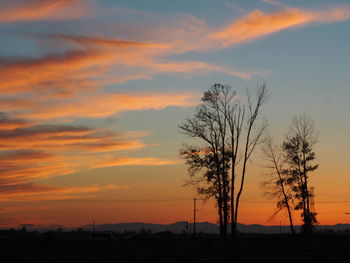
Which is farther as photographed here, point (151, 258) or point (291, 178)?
point (291, 178)

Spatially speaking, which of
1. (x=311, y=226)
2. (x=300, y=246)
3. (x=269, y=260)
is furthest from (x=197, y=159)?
(x=269, y=260)

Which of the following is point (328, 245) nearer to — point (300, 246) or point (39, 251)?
point (300, 246)

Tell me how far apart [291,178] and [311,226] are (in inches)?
267

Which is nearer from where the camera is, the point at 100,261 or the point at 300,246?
the point at 100,261

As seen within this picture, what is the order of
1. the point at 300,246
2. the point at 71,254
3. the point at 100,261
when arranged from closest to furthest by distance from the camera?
the point at 100,261, the point at 71,254, the point at 300,246

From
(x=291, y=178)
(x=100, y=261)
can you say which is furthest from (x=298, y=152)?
(x=100, y=261)

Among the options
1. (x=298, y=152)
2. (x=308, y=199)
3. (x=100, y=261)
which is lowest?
(x=100, y=261)

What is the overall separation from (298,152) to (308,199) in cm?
633

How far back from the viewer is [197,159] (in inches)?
2354

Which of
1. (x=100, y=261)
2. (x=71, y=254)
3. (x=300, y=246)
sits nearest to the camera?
(x=100, y=261)

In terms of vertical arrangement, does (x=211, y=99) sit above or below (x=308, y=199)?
above

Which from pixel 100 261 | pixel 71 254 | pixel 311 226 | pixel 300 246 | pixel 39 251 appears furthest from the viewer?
pixel 311 226

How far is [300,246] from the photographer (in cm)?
4622

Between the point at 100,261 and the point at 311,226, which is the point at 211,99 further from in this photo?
the point at 100,261
